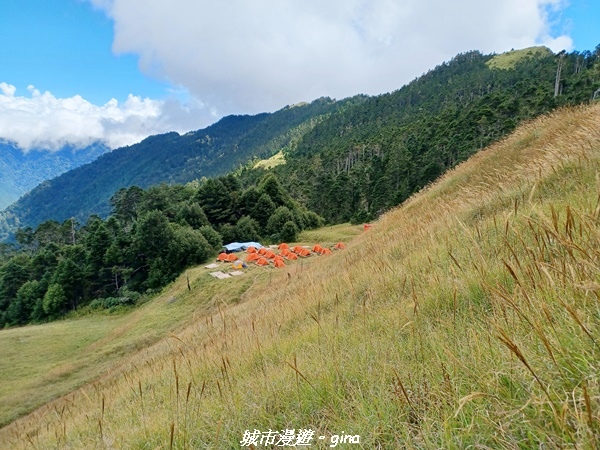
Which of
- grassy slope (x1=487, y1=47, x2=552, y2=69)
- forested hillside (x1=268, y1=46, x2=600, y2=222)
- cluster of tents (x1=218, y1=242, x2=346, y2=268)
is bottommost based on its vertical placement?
cluster of tents (x1=218, y1=242, x2=346, y2=268)

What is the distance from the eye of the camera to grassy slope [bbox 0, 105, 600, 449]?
1216mm

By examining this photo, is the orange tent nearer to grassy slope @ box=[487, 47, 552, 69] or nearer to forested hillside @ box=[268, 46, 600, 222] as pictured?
forested hillside @ box=[268, 46, 600, 222]

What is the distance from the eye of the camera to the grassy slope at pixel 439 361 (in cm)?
122

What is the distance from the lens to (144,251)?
145 ft

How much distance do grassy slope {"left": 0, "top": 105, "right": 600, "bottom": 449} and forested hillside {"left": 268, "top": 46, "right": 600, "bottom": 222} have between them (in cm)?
5146

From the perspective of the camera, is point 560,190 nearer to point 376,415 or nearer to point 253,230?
point 376,415

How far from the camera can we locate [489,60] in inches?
5699

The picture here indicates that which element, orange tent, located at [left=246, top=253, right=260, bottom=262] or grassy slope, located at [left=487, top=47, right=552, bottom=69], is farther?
grassy slope, located at [left=487, top=47, right=552, bottom=69]

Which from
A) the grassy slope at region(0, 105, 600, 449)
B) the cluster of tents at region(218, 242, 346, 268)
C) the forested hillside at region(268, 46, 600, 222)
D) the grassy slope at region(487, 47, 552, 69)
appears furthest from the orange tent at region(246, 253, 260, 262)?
the grassy slope at region(487, 47, 552, 69)

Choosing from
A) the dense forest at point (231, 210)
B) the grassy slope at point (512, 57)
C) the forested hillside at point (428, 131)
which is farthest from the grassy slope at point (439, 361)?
the grassy slope at point (512, 57)

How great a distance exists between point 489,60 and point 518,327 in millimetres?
181339

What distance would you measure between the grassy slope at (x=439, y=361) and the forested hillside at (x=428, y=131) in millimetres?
51455

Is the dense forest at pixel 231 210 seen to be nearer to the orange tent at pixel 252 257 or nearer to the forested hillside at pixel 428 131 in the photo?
the forested hillside at pixel 428 131

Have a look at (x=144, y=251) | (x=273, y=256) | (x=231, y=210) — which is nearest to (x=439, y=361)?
(x=273, y=256)
